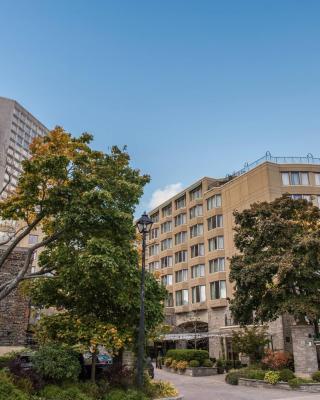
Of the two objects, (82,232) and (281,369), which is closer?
(82,232)

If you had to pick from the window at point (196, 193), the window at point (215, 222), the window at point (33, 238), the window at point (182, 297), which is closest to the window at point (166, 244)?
the window at point (182, 297)

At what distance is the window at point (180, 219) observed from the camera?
172 feet

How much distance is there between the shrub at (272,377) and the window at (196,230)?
83.5 ft

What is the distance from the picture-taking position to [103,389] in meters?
15.1

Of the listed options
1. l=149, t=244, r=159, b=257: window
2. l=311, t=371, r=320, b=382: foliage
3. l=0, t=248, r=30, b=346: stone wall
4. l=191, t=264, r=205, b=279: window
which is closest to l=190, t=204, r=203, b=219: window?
l=191, t=264, r=205, b=279: window

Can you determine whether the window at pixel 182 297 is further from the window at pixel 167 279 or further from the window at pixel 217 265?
the window at pixel 217 265

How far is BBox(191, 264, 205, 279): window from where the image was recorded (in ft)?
152

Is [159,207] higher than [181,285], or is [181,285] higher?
[159,207]

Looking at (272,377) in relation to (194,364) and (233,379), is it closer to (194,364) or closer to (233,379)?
(233,379)

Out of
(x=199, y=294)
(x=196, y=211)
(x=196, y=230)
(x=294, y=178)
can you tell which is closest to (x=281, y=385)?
(x=294, y=178)


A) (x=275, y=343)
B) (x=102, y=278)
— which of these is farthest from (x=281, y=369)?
(x=102, y=278)

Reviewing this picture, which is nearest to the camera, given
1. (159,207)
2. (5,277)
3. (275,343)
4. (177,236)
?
(5,277)

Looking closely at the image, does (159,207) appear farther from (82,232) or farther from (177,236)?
(82,232)

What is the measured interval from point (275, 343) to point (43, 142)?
2658 cm
